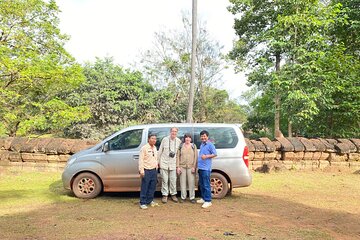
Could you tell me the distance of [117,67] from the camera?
17000 millimetres

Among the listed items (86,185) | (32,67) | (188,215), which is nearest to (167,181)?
(188,215)

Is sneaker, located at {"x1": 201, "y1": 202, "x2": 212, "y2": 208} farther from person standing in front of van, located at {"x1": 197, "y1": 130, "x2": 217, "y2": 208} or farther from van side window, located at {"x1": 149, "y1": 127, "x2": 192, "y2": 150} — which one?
van side window, located at {"x1": 149, "y1": 127, "x2": 192, "y2": 150}

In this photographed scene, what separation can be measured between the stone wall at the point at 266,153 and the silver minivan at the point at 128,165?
3066 mm

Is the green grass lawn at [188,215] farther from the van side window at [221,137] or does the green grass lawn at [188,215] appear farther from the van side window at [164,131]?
the van side window at [164,131]

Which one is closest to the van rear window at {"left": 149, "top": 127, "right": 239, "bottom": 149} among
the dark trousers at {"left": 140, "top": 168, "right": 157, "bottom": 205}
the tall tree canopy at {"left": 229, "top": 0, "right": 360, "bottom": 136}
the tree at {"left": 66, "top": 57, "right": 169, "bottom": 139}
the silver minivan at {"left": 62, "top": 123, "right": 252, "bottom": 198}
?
the silver minivan at {"left": 62, "top": 123, "right": 252, "bottom": 198}

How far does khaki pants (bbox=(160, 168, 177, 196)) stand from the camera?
709 centimetres

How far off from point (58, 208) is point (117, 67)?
1118 centimetres

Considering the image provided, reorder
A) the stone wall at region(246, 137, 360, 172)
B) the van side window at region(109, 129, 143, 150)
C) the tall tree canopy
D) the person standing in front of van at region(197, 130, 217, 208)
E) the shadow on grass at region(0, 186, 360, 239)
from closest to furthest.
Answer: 1. the shadow on grass at region(0, 186, 360, 239)
2. the person standing in front of van at region(197, 130, 217, 208)
3. the van side window at region(109, 129, 143, 150)
4. the stone wall at region(246, 137, 360, 172)
5. the tall tree canopy

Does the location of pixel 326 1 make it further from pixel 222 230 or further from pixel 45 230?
pixel 45 230

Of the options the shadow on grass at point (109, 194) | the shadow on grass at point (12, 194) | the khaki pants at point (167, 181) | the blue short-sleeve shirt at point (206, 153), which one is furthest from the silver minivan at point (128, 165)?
the shadow on grass at point (12, 194)

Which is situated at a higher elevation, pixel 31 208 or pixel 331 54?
pixel 331 54

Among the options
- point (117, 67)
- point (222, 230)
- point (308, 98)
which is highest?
point (117, 67)

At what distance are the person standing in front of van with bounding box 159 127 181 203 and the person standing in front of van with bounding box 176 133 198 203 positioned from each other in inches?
4.9

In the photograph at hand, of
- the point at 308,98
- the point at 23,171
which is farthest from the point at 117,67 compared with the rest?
the point at 308,98
